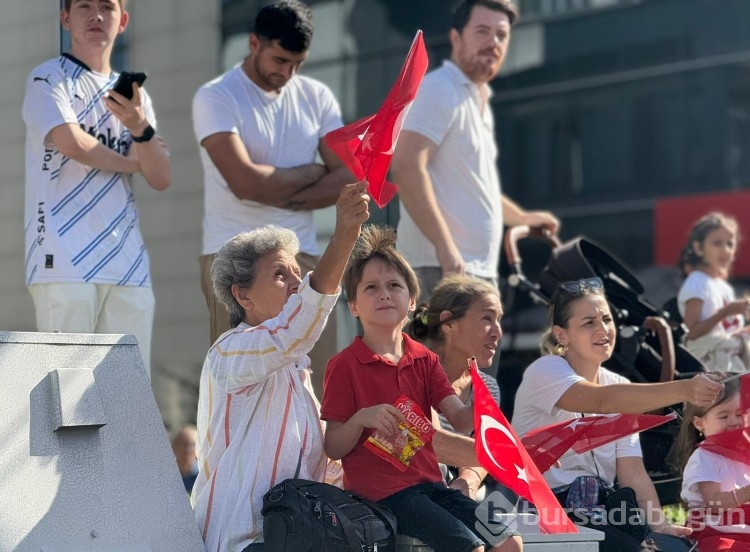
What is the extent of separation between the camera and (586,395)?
15.5 feet

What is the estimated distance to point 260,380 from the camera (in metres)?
3.81

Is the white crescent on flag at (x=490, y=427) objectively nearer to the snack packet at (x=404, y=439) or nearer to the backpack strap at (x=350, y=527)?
the snack packet at (x=404, y=439)

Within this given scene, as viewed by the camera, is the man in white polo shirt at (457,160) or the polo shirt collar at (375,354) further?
the man in white polo shirt at (457,160)

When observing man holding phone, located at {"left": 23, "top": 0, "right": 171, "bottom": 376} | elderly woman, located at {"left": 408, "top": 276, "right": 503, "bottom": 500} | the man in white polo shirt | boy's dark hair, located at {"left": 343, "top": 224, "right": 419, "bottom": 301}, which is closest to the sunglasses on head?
elderly woman, located at {"left": 408, "top": 276, "right": 503, "bottom": 500}

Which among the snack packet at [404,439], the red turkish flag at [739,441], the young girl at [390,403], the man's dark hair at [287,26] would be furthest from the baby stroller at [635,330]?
the snack packet at [404,439]

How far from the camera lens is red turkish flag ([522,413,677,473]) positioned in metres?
4.47

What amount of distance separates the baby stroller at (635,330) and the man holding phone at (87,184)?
6.22ft

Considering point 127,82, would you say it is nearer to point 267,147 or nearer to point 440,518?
point 267,147

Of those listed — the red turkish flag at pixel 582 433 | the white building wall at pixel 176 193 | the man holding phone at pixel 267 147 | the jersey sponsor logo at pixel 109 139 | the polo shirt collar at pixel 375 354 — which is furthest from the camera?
the white building wall at pixel 176 193

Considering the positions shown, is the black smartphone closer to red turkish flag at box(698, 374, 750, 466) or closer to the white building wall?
red turkish flag at box(698, 374, 750, 466)

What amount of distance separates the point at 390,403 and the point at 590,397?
96 centimetres

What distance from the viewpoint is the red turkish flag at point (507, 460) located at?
3.86 metres

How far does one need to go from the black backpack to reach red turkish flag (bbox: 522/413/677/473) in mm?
Answer: 901

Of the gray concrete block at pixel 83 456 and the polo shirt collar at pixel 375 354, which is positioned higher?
the polo shirt collar at pixel 375 354
